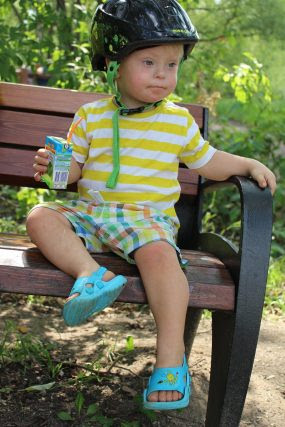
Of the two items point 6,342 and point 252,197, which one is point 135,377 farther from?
point 252,197

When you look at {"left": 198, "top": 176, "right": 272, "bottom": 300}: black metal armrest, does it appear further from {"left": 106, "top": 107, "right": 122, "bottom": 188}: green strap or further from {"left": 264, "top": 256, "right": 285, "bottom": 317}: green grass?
{"left": 264, "top": 256, "right": 285, "bottom": 317}: green grass

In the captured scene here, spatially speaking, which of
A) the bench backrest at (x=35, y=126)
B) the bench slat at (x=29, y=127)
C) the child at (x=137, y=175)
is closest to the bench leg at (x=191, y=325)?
the bench backrest at (x=35, y=126)

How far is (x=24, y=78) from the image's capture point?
6.75m

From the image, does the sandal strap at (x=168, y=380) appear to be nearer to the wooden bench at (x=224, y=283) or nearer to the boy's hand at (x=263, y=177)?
the wooden bench at (x=224, y=283)

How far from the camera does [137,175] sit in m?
2.36

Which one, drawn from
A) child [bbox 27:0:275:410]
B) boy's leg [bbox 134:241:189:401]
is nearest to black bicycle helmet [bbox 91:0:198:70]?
child [bbox 27:0:275:410]

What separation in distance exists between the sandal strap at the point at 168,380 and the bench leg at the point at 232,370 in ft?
0.51

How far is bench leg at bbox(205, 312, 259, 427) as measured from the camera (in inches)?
80.8

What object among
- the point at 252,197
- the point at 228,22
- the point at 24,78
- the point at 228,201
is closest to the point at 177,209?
the point at 252,197

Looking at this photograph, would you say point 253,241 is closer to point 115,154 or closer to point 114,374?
point 115,154

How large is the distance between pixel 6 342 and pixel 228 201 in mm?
2335

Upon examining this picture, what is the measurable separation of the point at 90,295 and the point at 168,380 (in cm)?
32

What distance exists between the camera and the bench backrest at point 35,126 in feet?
9.36

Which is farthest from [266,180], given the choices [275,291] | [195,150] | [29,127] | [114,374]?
[275,291]
